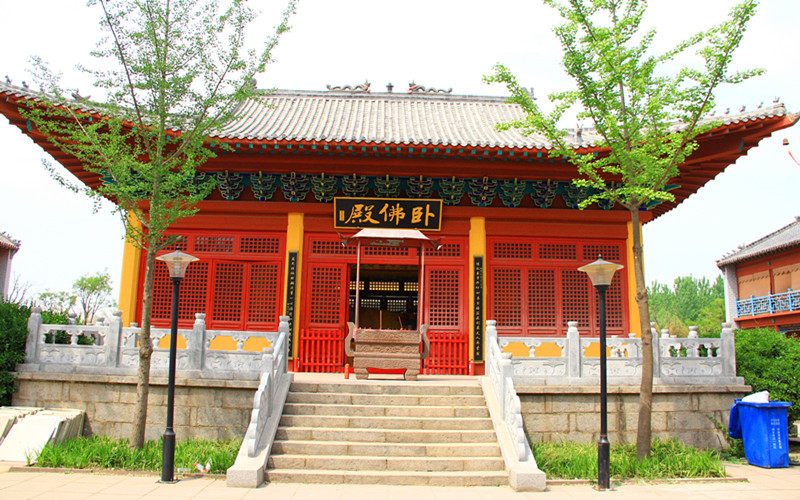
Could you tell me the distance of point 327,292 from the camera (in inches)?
417

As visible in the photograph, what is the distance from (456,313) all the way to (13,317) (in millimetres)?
7353

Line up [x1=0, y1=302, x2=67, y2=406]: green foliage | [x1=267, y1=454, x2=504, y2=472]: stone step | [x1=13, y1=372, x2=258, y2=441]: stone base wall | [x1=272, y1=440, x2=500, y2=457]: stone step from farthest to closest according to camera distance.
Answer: [x1=0, y1=302, x2=67, y2=406]: green foliage, [x1=13, y1=372, x2=258, y2=441]: stone base wall, [x1=272, y1=440, x2=500, y2=457]: stone step, [x1=267, y1=454, x2=504, y2=472]: stone step

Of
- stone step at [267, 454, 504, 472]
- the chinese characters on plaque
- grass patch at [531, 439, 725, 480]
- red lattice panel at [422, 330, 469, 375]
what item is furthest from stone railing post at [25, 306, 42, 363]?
grass patch at [531, 439, 725, 480]

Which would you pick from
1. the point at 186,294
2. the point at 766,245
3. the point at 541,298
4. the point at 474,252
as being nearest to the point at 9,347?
the point at 186,294

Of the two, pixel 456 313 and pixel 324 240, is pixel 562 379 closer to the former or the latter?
pixel 456 313

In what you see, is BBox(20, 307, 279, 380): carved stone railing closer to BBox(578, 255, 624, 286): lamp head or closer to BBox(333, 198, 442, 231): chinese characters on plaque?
Result: BBox(333, 198, 442, 231): chinese characters on plaque

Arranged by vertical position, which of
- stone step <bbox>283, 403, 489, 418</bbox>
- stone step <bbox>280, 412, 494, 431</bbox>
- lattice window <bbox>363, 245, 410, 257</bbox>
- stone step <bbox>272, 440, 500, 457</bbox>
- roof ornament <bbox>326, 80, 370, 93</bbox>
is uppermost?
roof ornament <bbox>326, 80, 370, 93</bbox>

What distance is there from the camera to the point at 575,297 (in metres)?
10.8

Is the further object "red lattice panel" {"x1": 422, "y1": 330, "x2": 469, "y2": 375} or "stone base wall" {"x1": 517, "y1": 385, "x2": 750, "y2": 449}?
"red lattice panel" {"x1": 422, "y1": 330, "x2": 469, "y2": 375}

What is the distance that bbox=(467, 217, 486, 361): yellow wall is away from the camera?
1041 cm

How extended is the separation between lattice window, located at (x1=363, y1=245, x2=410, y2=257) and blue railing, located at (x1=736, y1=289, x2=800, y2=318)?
21.8 meters

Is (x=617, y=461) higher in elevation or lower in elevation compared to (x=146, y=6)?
lower

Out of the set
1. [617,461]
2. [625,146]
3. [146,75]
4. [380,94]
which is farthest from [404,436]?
[380,94]

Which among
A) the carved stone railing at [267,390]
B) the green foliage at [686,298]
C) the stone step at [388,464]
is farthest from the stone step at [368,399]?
the green foliage at [686,298]
